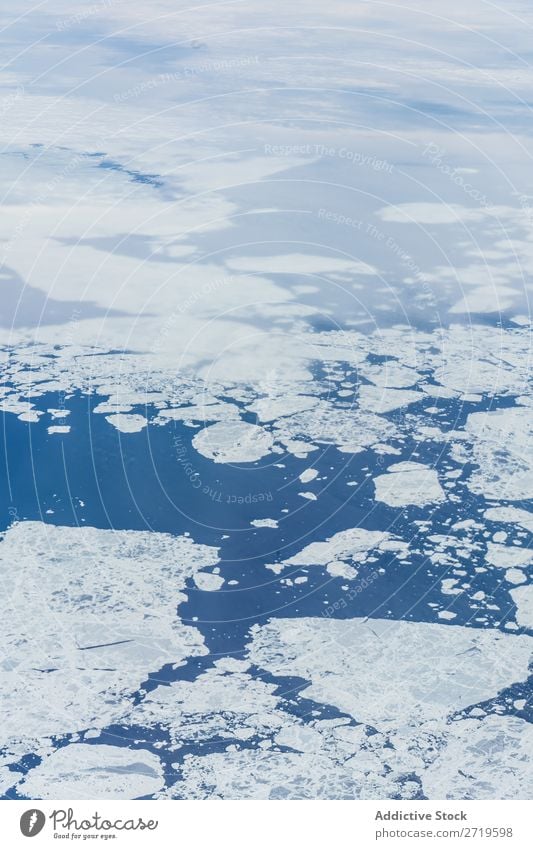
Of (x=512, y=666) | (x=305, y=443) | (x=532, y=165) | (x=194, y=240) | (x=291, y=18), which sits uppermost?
(x=291, y=18)

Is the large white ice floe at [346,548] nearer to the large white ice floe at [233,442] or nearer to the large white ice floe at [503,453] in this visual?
the large white ice floe at [503,453]

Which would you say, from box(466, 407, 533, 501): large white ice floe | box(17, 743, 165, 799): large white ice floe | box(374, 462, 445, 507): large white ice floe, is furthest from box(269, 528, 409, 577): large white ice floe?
box(17, 743, 165, 799): large white ice floe

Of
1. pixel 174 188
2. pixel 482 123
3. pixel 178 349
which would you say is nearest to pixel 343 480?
pixel 178 349

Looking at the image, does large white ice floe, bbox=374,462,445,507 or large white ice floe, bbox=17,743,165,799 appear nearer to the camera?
large white ice floe, bbox=17,743,165,799

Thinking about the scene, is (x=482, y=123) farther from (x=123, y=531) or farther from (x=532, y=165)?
(x=123, y=531)
